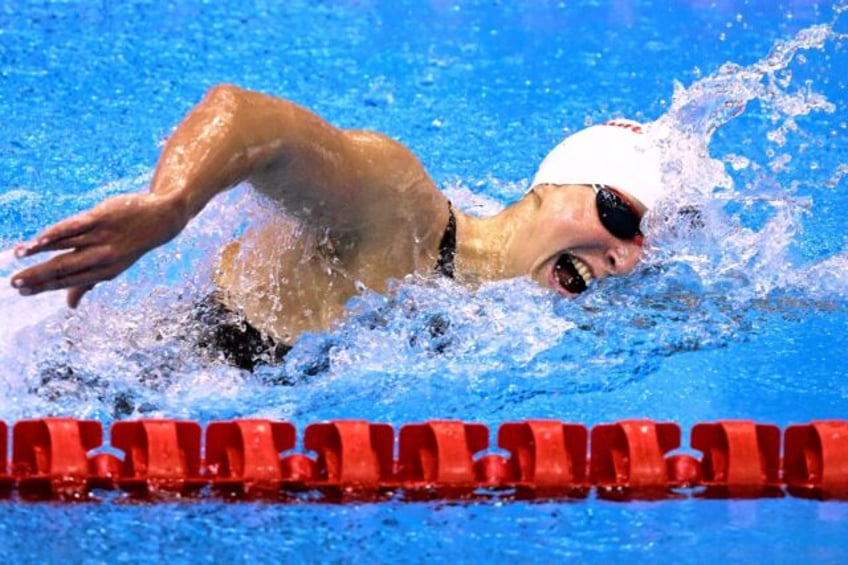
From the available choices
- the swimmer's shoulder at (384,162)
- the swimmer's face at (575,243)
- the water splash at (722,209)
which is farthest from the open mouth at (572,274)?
the swimmer's shoulder at (384,162)

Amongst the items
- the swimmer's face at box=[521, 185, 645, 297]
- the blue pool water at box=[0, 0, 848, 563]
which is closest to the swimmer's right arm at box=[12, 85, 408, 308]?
the blue pool water at box=[0, 0, 848, 563]

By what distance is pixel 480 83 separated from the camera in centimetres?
449

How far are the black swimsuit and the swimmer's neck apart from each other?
3 cm

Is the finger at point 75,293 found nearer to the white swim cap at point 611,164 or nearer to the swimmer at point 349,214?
the swimmer at point 349,214

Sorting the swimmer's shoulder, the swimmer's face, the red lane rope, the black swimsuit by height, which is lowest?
the red lane rope

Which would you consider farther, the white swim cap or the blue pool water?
the white swim cap

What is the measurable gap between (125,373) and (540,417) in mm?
827

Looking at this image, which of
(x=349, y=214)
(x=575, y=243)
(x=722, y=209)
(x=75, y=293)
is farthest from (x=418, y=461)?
(x=722, y=209)

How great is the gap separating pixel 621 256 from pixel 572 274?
109 millimetres

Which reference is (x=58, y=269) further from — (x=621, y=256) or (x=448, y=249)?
(x=621, y=256)

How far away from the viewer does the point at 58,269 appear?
1796mm

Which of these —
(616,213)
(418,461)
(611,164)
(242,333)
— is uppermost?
(611,164)

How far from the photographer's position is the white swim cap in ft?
8.95

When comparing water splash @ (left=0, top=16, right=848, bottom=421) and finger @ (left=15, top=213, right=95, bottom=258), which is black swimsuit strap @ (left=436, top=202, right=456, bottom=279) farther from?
finger @ (left=15, top=213, right=95, bottom=258)
